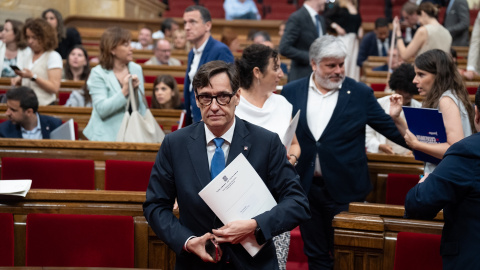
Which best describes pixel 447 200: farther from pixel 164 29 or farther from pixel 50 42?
pixel 164 29

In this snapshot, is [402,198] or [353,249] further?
[402,198]

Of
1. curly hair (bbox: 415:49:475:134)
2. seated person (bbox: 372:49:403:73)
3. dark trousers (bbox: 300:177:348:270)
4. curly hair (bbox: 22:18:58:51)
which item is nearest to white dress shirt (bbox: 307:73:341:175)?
dark trousers (bbox: 300:177:348:270)

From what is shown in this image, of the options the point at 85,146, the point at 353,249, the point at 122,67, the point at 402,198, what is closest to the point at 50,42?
the point at 122,67

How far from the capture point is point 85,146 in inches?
154

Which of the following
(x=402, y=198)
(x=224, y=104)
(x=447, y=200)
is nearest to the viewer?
(x=447, y=200)

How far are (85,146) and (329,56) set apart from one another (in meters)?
1.62

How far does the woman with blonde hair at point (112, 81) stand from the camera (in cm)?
424

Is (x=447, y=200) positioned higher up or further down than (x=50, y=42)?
further down

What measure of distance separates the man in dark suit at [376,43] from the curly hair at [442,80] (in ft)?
18.5

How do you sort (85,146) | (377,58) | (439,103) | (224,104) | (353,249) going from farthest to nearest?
1. (377,58)
2. (85,146)
3. (439,103)
4. (353,249)
5. (224,104)


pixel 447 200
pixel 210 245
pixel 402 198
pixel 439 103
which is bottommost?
pixel 402 198

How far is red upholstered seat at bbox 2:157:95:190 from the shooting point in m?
3.71

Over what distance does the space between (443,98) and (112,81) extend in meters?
2.24

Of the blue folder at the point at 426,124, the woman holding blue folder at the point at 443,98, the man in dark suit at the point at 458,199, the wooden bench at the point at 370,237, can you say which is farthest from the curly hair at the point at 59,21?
the man in dark suit at the point at 458,199
